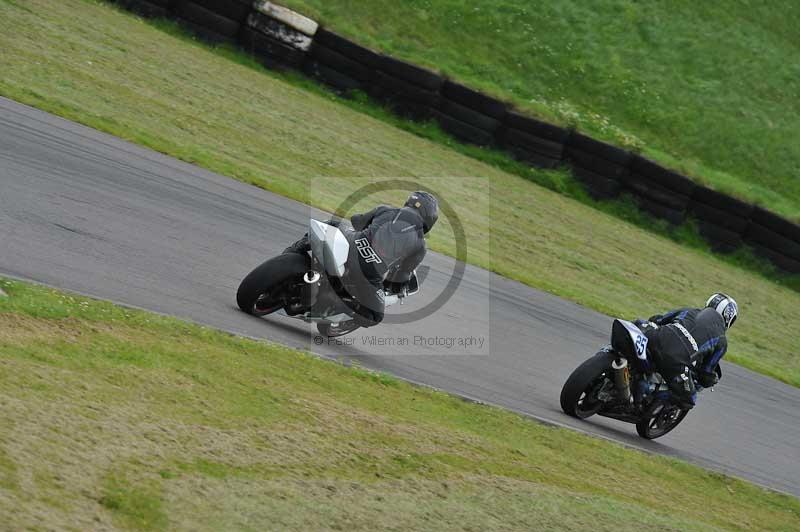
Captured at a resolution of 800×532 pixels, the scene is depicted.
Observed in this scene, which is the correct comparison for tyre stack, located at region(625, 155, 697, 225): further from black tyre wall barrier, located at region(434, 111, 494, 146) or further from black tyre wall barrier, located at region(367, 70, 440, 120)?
black tyre wall barrier, located at region(367, 70, 440, 120)

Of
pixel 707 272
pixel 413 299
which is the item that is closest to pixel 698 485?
pixel 413 299

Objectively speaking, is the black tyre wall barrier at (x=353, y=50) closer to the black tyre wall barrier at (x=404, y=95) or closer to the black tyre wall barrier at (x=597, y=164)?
the black tyre wall barrier at (x=404, y=95)

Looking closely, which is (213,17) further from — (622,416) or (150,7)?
(622,416)

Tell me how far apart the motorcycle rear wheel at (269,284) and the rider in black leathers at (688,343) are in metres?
3.55

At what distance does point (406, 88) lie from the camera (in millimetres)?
19922

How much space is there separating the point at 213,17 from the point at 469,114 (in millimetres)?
5290

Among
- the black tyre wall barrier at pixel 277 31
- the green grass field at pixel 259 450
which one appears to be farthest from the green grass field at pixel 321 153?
the green grass field at pixel 259 450

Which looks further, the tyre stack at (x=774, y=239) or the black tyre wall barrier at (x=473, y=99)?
the tyre stack at (x=774, y=239)

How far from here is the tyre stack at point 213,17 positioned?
19.3 metres

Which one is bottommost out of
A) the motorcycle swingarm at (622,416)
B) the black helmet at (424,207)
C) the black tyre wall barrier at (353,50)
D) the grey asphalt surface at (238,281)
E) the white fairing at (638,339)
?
the grey asphalt surface at (238,281)

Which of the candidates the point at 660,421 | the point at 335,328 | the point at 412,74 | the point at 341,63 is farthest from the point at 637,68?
the point at 335,328

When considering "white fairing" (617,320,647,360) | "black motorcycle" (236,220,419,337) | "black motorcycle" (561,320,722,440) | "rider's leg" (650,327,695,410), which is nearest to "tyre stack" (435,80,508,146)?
"black motorcycle" (561,320,722,440)

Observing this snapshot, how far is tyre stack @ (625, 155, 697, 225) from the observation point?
20203 mm

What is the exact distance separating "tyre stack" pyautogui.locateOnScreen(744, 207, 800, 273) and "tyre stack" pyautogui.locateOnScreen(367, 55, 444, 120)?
6811 millimetres
